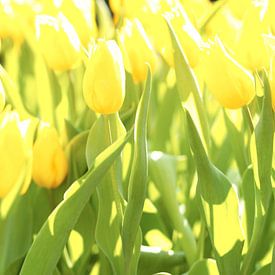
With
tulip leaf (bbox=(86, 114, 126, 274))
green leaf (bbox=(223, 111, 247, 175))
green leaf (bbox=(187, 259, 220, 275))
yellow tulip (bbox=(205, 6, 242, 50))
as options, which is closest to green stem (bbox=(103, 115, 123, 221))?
tulip leaf (bbox=(86, 114, 126, 274))

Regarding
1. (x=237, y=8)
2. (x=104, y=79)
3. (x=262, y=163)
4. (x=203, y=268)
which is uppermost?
(x=104, y=79)

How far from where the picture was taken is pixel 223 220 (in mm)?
754

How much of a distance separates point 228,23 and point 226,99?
18.5 inches

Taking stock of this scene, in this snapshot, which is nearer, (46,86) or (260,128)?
(260,128)

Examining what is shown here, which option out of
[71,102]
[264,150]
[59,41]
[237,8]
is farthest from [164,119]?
[237,8]

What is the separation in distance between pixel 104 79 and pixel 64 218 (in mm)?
140

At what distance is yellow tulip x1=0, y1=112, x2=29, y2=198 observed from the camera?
0.70 meters

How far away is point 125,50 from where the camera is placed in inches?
35.1

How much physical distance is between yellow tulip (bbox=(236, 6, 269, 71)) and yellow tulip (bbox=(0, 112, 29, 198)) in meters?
0.29

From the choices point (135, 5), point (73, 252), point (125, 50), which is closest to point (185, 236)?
point (73, 252)

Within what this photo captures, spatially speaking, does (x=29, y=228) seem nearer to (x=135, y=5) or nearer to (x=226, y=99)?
(x=226, y=99)

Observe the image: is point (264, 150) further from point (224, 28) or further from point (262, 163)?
point (224, 28)

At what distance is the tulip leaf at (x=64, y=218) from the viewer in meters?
0.67

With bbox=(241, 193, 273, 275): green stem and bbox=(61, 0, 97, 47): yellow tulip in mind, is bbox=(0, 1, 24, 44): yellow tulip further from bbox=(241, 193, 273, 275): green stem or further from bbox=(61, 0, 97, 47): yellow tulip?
bbox=(241, 193, 273, 275): green stem
